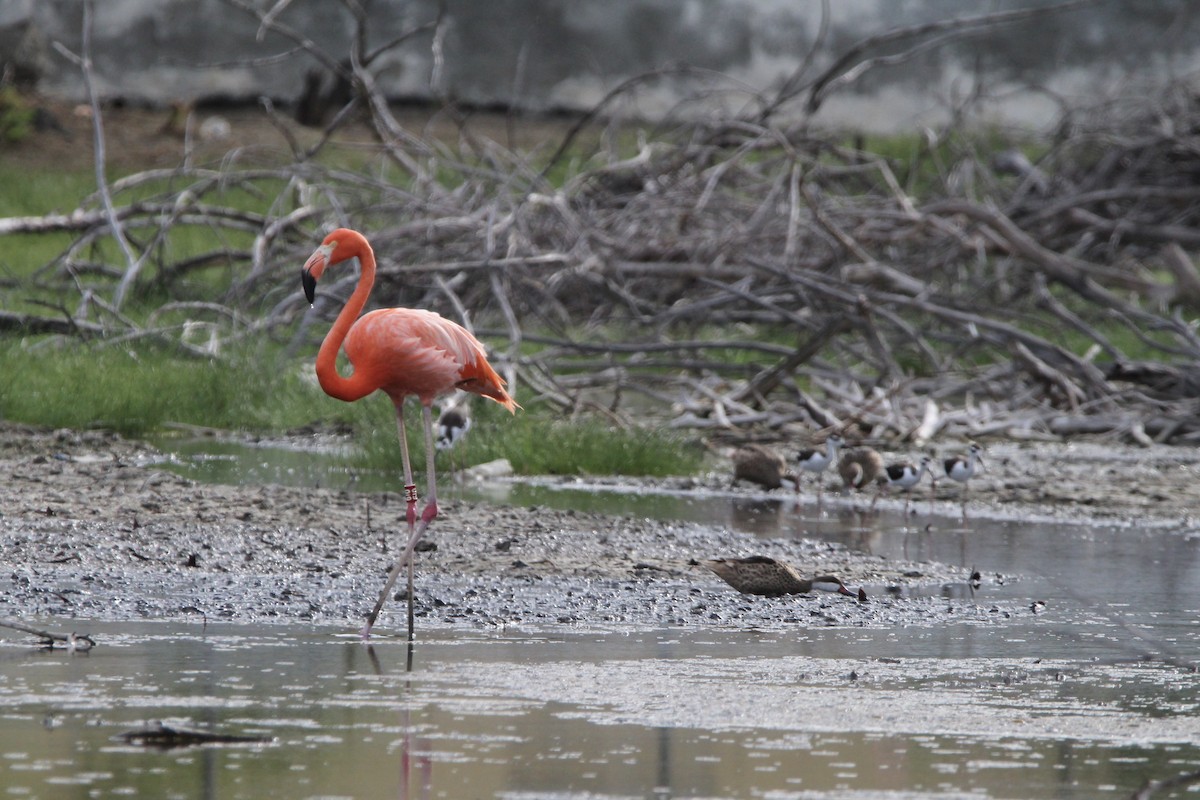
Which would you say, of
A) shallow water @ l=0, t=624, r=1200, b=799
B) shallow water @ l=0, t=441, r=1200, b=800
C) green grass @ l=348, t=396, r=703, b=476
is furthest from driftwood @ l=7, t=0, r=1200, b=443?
shallow water @ l=0, t=624, r=1200, b=799

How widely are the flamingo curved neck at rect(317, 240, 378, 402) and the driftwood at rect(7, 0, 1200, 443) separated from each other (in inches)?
151

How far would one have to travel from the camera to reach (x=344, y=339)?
679 centimetres

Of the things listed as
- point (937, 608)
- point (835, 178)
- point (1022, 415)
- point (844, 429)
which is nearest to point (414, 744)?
point (937, 608)

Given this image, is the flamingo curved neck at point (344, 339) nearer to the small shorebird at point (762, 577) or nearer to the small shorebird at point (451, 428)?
the small shorebird at point (762, 577)

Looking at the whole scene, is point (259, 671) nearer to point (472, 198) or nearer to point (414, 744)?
point (414, 744)

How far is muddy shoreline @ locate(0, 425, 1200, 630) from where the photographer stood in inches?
237

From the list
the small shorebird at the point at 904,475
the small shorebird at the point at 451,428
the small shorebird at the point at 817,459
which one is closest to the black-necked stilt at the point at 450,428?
the small shorebird at the point at 451,428

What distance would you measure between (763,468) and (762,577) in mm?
3388

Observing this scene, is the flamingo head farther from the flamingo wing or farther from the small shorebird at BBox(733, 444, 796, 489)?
the small shorebird at BBox(733, 444, 796, 489)

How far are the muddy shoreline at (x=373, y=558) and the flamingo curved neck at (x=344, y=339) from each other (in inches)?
26.8

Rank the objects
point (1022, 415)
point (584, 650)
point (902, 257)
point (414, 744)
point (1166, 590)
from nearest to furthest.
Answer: point (414, 744) < point (584, 650) < point (1166, 590) < point (1022, 415) < point (902, 257)

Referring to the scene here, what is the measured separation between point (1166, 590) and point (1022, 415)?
5201 millimetres

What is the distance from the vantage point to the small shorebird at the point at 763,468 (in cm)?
977

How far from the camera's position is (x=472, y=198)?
13.3m
